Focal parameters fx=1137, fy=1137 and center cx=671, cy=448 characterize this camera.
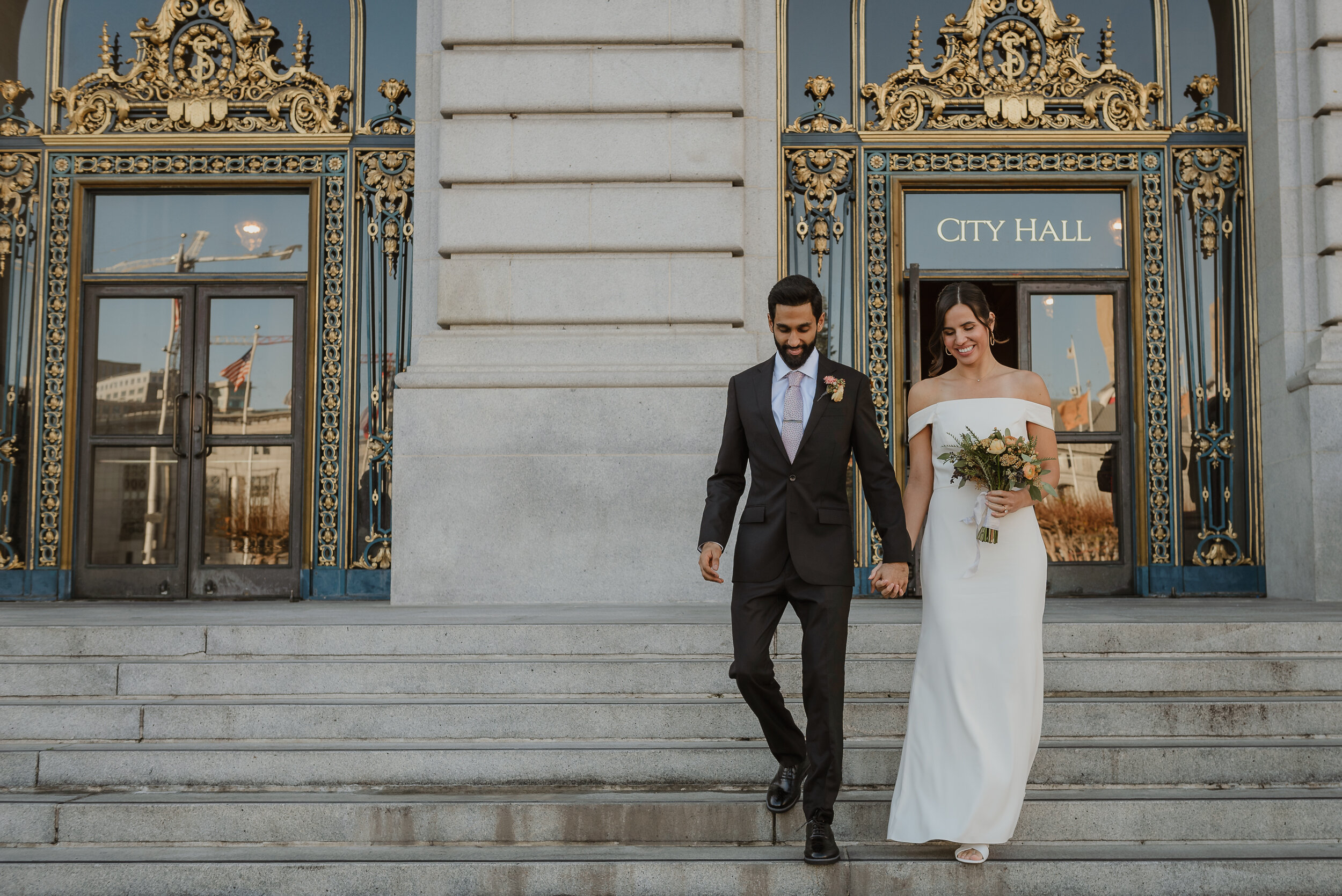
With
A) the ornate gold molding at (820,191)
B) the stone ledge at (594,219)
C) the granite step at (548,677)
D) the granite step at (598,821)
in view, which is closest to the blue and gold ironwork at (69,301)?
the stone ledge at (594,219)

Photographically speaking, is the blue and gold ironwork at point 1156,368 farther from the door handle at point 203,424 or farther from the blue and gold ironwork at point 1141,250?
the door handle at point 203,424

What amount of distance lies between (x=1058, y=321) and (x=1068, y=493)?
152cm

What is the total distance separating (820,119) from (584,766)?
6.69 m

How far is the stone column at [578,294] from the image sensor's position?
8.59 meters

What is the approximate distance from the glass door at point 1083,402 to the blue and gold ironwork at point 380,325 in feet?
17.9

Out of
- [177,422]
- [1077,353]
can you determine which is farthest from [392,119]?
[1077,353]

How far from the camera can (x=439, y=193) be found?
9352mm

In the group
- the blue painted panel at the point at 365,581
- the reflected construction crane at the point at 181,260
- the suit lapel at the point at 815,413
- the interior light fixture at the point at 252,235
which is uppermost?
the interior light fixture at the point at 252,235

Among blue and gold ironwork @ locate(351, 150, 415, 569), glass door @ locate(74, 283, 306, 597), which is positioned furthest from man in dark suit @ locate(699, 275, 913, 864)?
glass door @ locate(74, 283, 306, 597)

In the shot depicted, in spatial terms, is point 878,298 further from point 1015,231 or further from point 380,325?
point 380,325

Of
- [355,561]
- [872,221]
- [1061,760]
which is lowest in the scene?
[1061,760]

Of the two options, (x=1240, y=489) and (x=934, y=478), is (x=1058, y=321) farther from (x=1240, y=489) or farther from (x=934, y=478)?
(x=934, y=478)

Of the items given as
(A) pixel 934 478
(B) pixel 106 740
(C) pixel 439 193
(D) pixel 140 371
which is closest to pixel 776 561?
(A) pixel 934 478

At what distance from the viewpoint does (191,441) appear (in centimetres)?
1013
